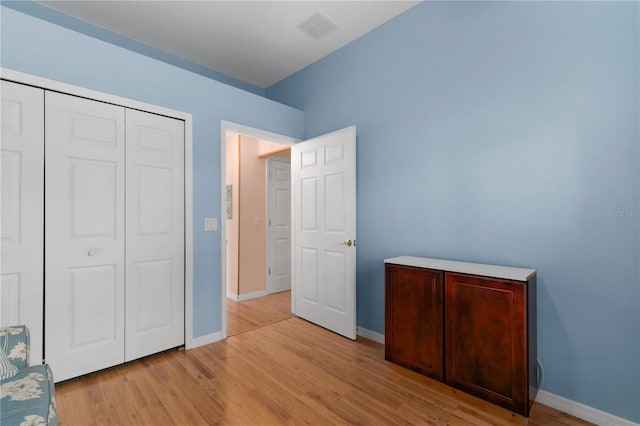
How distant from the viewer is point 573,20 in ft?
6.08

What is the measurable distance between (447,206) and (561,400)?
148 centimetres

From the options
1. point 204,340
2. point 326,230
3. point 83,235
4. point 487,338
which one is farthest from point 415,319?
point 83,235

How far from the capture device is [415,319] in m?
2.25

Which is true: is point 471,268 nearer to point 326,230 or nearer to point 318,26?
point 326,230

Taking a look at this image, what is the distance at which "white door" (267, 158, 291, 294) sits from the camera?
4.74 m

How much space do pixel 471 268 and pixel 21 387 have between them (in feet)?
8.20

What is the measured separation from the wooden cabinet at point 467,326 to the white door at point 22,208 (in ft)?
8.51

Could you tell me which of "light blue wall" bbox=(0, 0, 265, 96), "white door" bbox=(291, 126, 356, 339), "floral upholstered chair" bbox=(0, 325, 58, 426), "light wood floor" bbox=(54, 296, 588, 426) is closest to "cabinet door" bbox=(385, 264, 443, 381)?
"light wood floor" bbox=(54, 296, 588, 426)

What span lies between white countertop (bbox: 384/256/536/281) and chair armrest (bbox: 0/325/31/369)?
89.5 inches

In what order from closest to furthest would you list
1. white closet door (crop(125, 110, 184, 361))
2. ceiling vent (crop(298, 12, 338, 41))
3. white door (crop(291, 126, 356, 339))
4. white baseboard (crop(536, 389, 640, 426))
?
white baseboard (crop(536, 389, 640, 426)) → white closet door (crop(125, 110, 184, 361)) → ceiling vent (crop(298, 12, 338, 41)) → white door (crop(291, 126, 356, 339))

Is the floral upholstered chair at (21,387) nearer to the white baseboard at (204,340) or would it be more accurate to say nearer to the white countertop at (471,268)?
the white baseboard at (204,340)

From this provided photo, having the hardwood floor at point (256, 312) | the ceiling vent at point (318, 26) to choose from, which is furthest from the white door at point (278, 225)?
the ceiling vent at point (318, 26)

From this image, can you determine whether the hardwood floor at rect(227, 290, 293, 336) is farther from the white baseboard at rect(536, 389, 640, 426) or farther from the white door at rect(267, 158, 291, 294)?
the white baseboard at rect(536, 389, 640, 426)

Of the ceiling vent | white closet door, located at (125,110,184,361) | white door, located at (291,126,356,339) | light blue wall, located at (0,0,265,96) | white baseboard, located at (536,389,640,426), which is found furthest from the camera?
white door, located at (291,126,356,339)
